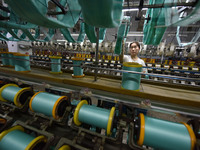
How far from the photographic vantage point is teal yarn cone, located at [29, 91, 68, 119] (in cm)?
80

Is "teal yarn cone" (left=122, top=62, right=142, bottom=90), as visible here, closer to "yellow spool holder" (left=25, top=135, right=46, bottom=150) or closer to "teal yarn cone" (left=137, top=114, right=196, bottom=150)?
"teal yarn cone" (left=137, top=114, right=196, bottom=150)

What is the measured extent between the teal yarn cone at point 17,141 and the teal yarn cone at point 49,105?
21 centimetres

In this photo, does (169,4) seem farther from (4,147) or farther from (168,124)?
(4,147)

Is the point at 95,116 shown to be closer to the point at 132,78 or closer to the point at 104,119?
the point at 104,119

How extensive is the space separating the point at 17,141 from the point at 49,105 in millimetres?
369

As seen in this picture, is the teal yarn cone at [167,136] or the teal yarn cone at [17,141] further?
the teal yarn cone at [17,141]

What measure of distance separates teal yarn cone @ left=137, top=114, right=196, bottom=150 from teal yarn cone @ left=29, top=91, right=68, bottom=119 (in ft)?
2.44

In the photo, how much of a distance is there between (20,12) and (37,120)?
1.12 m

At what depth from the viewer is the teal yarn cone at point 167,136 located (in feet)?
1.79

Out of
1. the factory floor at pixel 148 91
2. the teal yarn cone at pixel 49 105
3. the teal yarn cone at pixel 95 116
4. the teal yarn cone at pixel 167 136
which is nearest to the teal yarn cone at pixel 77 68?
the factory floor at pixel 148 91

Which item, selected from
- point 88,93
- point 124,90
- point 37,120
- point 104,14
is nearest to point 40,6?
point 104,14

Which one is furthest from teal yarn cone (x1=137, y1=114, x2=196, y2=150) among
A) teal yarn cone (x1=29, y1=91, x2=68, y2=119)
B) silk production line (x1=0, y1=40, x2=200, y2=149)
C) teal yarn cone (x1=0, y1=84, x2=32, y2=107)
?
teal yarn cone (x1=0, y1=84, x2=32, y2=107)

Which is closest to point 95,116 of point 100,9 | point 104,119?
point 104,119

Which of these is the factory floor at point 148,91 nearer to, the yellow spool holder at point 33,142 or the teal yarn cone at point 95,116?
the teal yarn cone at point 95,116
